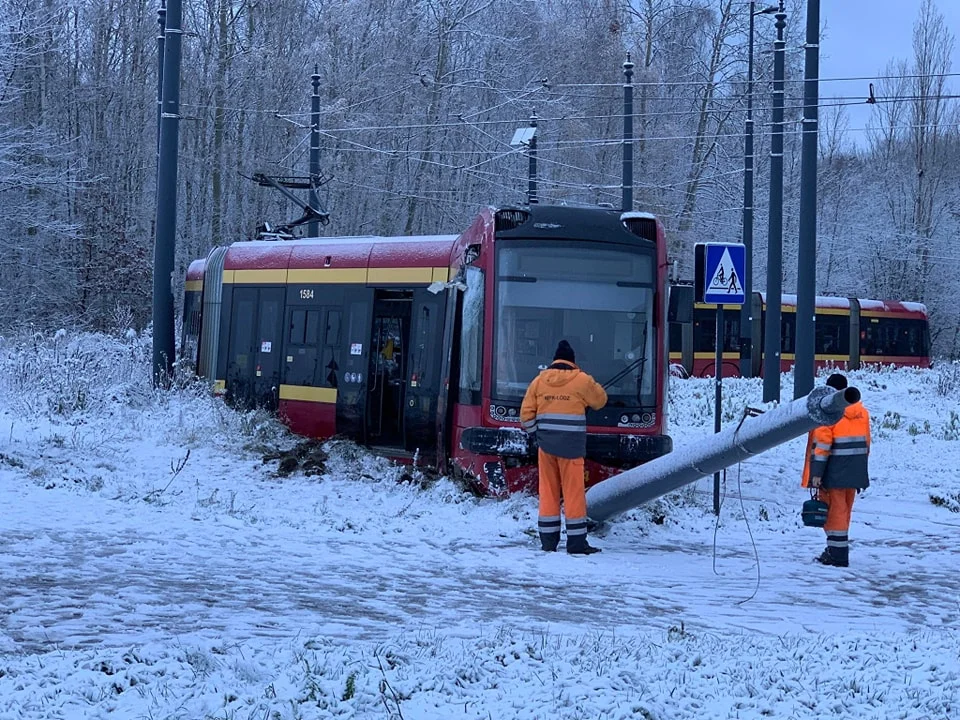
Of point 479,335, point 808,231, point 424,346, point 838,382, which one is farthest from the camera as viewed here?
point 808,231

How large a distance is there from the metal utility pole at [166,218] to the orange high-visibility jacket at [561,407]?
10.5 meters

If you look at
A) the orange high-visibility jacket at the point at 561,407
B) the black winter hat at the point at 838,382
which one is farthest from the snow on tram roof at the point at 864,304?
the black winter hat at the point at 838,382

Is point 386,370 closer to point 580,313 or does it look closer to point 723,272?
point 580,313

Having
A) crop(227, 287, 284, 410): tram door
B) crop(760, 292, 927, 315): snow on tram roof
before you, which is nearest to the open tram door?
crop(227, 287, 284, 410): tram door

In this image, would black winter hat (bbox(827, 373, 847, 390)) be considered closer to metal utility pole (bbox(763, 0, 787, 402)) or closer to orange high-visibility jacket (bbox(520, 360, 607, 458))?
orange high-visibility jacket (bbox(520, 360, 607, 458))

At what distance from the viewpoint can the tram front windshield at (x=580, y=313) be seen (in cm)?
1384

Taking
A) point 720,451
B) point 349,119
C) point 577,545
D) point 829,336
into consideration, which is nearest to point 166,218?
point 577,545

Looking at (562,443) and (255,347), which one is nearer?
(562,443)

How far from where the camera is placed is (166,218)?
69.5 feet

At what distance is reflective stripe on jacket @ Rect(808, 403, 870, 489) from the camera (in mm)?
11328

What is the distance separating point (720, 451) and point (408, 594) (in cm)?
267

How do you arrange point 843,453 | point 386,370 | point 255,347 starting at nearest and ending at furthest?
point 843,453 → point 386,370 → point 255,347

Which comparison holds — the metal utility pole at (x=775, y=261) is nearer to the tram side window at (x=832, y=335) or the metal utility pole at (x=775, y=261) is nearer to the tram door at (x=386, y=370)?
the tram door at (x=386, y=370)

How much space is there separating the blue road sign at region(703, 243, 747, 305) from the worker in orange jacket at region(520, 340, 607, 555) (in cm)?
278
